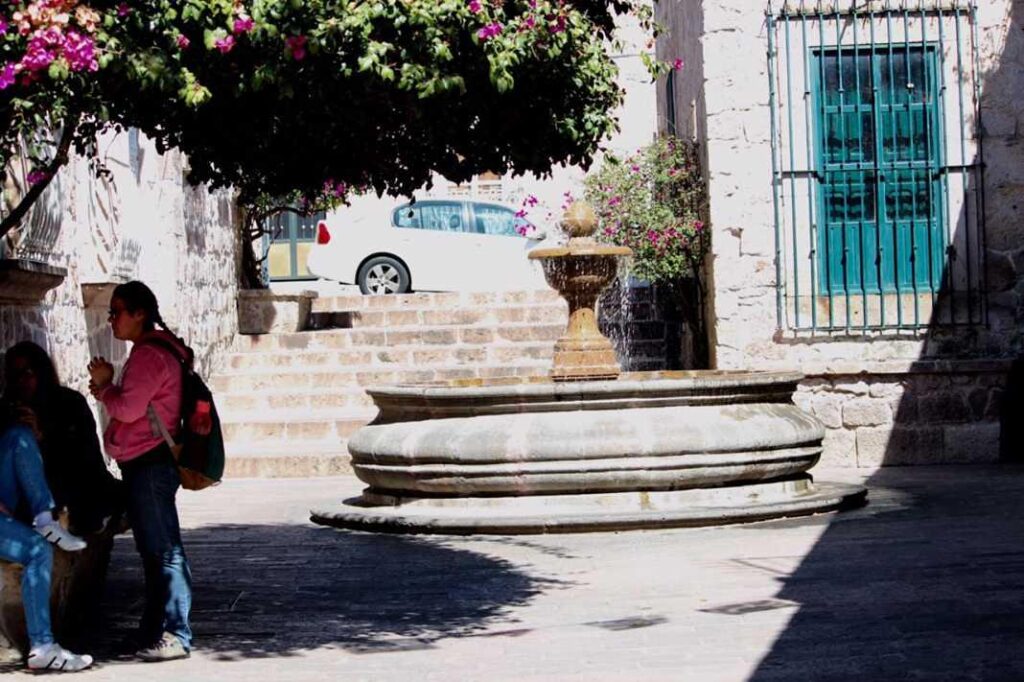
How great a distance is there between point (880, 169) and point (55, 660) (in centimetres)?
1081

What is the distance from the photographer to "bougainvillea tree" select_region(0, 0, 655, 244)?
6.47 m

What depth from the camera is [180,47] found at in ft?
21.7

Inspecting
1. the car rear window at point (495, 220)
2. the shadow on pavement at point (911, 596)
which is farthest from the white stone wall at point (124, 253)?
the car rear window at point (495, 220)

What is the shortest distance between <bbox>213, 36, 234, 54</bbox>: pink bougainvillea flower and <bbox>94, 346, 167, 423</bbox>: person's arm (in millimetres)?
1273

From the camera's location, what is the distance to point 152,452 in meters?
7.09

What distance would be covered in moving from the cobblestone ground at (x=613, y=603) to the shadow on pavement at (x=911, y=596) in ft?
0.05

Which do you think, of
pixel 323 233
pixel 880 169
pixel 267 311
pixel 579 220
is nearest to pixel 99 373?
pixel 579 220

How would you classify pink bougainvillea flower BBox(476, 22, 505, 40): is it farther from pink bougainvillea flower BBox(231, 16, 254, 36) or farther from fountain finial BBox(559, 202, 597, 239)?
fountain finial BBox(559, 202, 597, 239)

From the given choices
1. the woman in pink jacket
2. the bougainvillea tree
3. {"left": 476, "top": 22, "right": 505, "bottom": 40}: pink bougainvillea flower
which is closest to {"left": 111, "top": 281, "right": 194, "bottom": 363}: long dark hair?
the woman in pink jacket

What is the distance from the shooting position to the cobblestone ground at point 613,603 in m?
6.69

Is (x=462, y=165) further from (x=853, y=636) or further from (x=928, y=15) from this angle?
(x=928, y=15)

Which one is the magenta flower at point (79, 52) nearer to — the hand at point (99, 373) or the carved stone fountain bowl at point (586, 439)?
the hand at point (99, 373)

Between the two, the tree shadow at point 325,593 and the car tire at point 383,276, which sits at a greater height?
the car tire at point 383,276

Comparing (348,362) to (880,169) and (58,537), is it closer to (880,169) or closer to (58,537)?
(880,169)
